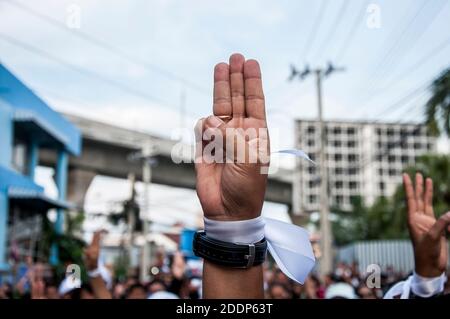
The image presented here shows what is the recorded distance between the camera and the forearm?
66.7 inches

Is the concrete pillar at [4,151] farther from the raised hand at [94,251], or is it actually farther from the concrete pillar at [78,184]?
the concrete pillar at [78,184]

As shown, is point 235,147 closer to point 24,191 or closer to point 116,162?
point 24,191

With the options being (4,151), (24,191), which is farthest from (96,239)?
(24,191)

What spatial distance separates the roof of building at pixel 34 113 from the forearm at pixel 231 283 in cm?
1031

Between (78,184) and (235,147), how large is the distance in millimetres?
23941

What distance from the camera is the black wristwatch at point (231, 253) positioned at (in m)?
1.71

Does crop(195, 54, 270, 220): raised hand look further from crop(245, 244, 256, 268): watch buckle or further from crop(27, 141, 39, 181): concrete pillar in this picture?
crop(27, 141, 39, 181): concrete pillar

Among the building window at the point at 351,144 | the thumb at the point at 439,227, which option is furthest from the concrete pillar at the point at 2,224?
the building window at the point at 351,144

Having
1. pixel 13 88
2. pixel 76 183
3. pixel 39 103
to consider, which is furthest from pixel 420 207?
pixel 76 183

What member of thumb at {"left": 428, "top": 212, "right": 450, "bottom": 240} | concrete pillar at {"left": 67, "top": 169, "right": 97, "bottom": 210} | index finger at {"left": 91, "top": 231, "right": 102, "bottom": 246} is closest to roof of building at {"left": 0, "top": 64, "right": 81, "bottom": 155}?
concrete pillar at {"left": 67, "top": 169, "right": 97, "bottom": 210}

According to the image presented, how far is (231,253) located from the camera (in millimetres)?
1707

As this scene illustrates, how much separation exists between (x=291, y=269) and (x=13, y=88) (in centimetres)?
1191

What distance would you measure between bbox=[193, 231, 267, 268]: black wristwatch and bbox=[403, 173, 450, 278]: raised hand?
1.22m

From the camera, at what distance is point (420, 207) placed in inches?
117
